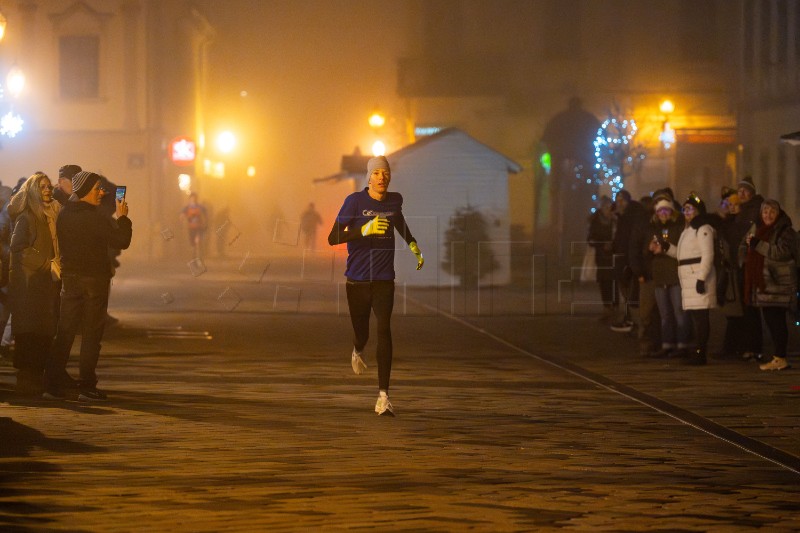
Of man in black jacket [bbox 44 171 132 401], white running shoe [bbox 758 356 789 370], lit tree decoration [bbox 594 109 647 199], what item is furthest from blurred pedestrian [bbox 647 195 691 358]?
lit tree decoration [bbox 594 109 647 199]

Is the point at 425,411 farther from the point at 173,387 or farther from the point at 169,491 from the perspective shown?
the point at 169,491

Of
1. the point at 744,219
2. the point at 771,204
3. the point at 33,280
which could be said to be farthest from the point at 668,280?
the point at 33,280

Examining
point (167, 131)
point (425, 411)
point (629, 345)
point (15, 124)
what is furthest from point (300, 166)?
point (425, 411)

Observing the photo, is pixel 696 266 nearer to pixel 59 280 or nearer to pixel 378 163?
pixel 378 163

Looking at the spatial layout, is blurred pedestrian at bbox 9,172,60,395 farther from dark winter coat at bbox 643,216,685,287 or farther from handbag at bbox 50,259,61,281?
dark winter coat at bbox 643,216,685,287

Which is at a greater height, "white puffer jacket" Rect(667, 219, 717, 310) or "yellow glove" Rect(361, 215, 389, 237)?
"yellow glove" Rect(361, 215, 389, 237)

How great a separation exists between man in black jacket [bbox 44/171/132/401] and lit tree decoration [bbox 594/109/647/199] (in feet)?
104

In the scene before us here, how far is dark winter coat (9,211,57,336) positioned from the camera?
13438mm

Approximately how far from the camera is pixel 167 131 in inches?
2168

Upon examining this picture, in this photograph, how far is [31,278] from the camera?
13.5m

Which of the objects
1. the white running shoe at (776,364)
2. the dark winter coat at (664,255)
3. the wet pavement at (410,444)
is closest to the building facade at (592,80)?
the wet pavement at (410,444)

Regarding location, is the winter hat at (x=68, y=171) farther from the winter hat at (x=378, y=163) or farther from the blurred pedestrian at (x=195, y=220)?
the blurred pedestrian at (x=195, y=220)

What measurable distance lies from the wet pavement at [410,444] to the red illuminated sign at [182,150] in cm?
3544

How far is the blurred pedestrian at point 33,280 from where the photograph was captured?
527 inches
